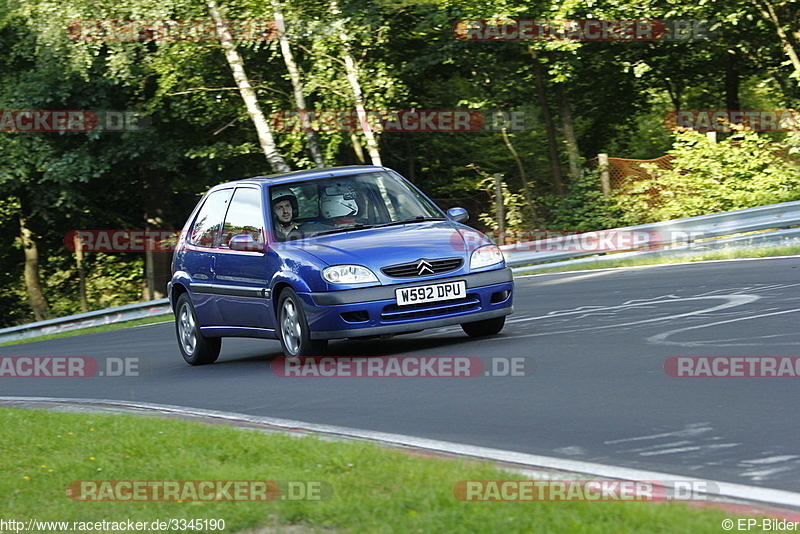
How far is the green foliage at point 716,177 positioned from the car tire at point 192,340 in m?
12.6

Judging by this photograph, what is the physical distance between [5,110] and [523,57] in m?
12.4

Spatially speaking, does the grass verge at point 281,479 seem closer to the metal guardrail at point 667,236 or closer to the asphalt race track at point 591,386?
the asphalt race track at point 591,386

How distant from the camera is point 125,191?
38.5m

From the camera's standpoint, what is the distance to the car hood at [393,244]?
10.6 metres

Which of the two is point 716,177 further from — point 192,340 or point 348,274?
point 348,274

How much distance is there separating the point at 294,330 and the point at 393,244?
1159mm

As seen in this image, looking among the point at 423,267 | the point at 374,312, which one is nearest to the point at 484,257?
the point at 423,267

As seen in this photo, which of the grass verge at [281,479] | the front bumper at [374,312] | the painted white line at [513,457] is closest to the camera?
the grass verge at [281,479]

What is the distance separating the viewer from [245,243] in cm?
1157

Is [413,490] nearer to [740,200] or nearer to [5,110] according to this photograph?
[740,200]

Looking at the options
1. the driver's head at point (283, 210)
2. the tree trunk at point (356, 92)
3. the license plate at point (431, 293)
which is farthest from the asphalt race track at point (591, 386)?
the tree trunk at point (356, 92)

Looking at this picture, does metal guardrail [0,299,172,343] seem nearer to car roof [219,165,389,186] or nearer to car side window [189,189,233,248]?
car side window [189,189,233,248]

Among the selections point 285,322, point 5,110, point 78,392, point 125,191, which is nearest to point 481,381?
point 285,322

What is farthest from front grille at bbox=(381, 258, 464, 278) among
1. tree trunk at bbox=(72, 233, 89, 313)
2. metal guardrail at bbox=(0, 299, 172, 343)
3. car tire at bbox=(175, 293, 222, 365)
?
tree trunk at bbox=(72, 233, 89, 313)
